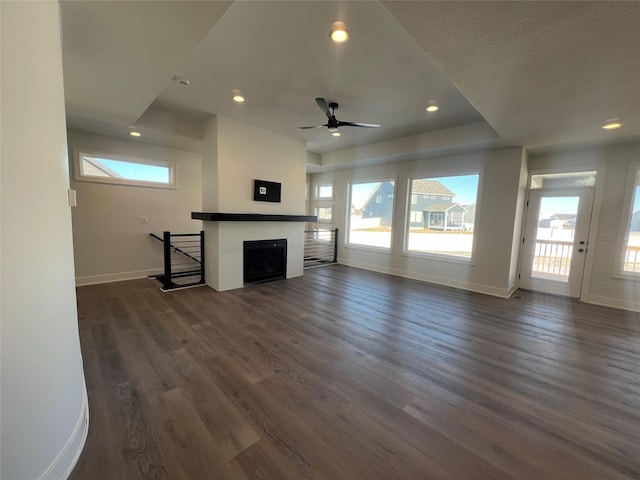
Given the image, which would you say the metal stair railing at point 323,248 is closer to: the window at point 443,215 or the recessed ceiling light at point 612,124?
the window at point 443,215

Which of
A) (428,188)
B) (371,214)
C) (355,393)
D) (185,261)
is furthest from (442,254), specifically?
(185,261)

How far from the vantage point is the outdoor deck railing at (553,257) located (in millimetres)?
4574

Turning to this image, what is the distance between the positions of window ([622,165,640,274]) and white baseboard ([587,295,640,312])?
19.1 inches

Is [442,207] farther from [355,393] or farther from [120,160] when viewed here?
[120,160]

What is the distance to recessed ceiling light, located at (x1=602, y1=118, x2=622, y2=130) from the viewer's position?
9.99 feet

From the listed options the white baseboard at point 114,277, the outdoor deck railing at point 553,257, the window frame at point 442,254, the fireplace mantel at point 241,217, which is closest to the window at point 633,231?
the outdoor deck railing at point 553,257

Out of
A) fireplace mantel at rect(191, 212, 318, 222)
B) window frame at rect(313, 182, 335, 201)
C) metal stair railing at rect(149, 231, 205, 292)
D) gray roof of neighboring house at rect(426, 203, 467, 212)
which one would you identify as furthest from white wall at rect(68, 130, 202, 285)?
gray roof of neighboring house at rect(426, 203, 467, 212)

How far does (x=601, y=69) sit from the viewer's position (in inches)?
80.0

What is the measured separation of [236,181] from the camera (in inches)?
174

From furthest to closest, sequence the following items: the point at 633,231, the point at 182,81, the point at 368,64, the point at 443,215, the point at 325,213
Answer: the point at 325,213
the point at 443,215
the point at 633,231
the point at 182,81
the point at 368,64

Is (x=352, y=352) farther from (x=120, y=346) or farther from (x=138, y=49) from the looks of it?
(x=138, y=49)

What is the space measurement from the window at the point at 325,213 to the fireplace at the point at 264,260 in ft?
8.48

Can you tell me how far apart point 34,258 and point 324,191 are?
6.97 m

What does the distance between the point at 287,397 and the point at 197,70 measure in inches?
131
